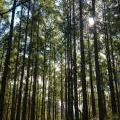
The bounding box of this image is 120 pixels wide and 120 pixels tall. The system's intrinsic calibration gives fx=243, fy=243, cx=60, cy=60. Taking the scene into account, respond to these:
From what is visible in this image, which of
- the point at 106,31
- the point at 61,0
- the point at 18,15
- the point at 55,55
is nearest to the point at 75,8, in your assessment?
the point at 61,0

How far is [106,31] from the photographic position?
24.8 meters

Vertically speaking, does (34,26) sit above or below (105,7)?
below

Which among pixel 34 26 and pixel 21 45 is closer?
pixel 34 26

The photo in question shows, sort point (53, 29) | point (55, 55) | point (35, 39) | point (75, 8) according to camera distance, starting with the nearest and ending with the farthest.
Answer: point (75, 8) → point (35, 39) → point (53, 29) → point (55, 55)

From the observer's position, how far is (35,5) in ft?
81.9

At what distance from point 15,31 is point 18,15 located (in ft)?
8.78

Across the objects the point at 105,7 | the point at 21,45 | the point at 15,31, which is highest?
the point at 105,7

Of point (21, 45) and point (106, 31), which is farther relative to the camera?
point (21, 45)

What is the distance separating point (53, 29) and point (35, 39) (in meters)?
3.20

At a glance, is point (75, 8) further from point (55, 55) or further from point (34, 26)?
→ point (55, 55)

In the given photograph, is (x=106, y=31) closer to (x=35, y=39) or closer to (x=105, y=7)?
(x=105, y=7)

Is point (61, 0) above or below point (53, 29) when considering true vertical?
above

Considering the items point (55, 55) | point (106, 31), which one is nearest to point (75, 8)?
point (106, 31)

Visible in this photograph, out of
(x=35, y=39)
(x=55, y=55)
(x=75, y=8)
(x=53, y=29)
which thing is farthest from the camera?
(x=55, y=55)
